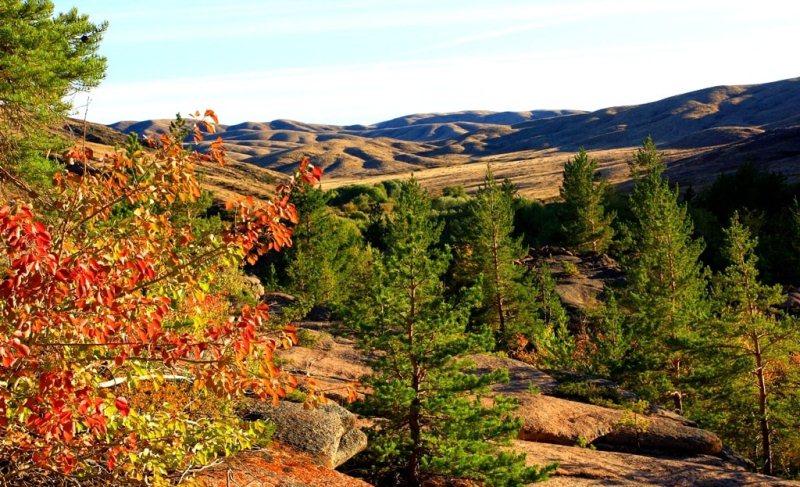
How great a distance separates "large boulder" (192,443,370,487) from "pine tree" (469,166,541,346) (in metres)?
23.9

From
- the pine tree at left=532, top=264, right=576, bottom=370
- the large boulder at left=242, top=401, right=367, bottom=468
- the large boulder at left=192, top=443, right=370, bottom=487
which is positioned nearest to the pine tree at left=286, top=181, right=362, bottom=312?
the pine tree at left=532, top=264, right=576, bottom=370

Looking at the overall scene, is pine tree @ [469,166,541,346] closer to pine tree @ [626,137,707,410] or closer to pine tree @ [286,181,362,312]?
pine tree @ [626,137,707,410]

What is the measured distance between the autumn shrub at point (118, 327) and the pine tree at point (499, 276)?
30.4 metres

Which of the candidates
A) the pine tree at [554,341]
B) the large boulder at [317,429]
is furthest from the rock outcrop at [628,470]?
the pine tree at [554,341]

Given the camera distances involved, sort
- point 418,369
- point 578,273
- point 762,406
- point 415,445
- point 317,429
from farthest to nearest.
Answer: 1. point 578,273
2. point 762,406
3. point 418,369
4. point 317,429
5. point 415,445

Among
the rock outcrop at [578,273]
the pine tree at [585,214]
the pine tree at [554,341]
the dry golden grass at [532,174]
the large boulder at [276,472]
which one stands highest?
the dry golden grass at [532,174]

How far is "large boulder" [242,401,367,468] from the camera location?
13500 millimetres

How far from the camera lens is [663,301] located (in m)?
26.5

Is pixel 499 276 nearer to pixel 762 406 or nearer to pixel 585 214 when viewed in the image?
pixel 762 406

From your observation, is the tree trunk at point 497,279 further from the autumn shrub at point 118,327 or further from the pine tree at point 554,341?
the autumn shrub at point 118,327

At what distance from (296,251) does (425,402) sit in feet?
94.6

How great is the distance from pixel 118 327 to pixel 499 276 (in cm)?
3179

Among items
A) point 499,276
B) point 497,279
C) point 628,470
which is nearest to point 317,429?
point 628,470

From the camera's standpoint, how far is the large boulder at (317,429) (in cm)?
1350
